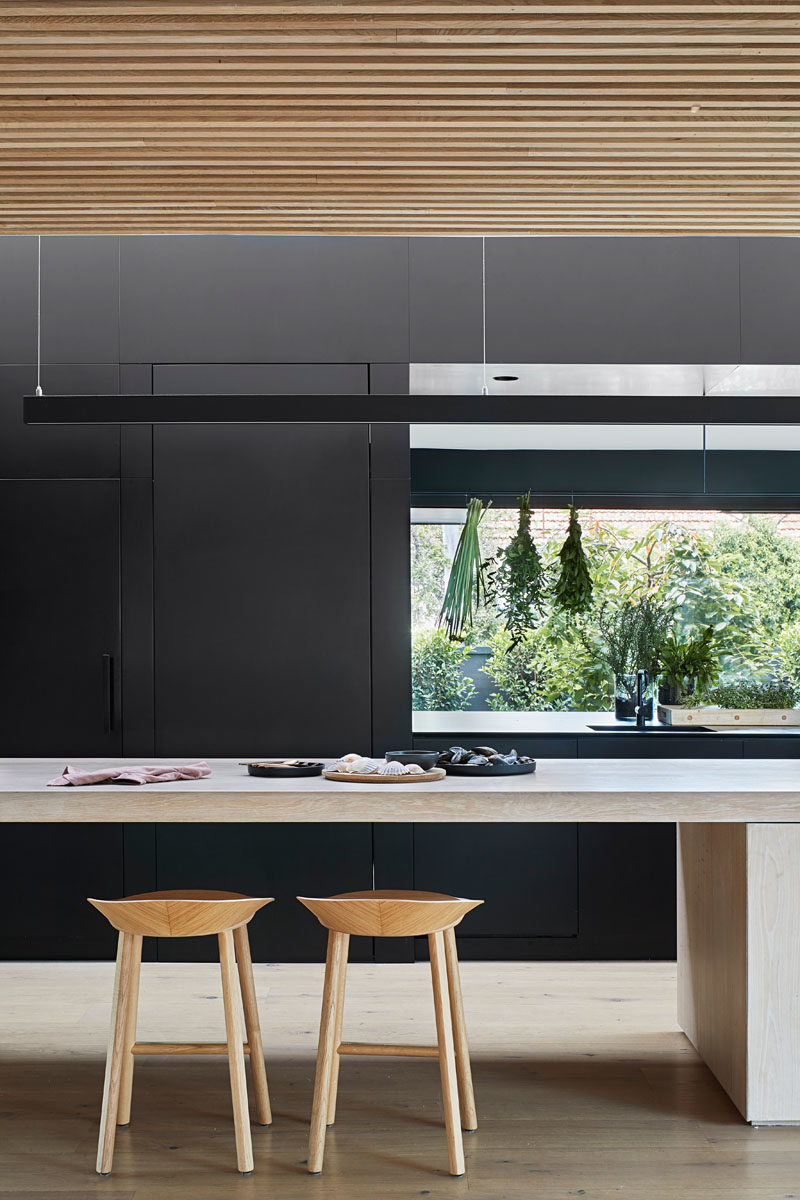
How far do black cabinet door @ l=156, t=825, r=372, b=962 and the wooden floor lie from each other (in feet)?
0.76

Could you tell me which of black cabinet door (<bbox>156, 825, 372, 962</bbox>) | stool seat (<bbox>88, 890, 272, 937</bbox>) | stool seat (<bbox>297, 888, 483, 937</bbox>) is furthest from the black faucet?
stool seat (<bbox>88, 890, 272, 937</bbox>)

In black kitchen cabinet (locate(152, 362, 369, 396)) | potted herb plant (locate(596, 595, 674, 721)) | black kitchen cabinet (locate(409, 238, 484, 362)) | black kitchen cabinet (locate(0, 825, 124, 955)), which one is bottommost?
black kitchen cabinet (locate(0, 825, 124, 955))

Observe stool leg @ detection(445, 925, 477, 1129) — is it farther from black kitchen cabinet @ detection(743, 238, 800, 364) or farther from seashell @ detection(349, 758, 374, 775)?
black kitchen cabinet @ detection(743, 238, 800, 364)

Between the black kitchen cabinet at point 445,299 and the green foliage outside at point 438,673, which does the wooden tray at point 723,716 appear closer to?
the green foliage outside at point 438,673

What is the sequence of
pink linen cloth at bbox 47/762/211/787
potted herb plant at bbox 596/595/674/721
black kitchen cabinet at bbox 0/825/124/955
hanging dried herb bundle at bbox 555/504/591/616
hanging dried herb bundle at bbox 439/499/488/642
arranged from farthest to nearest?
potted herb plant at bbox 596/595/674/721, hanging dried herb bundle at bbox 439/499/488/642, hanging dried herb bundle at bbox 555/504/591/616, black kitchen cabinet at bbox 0/825/124/955, pink linen cloth at bbox 47/762/211/787

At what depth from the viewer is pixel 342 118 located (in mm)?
2963

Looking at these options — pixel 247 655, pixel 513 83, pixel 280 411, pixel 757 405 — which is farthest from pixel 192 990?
pixel 513 83

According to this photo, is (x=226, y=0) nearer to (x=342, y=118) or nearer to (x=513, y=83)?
(x=342, y=118)

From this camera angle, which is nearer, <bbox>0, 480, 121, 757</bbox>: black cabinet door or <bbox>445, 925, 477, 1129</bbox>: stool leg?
<bbox>445, 925, 477, 1129</bbox>: stool leg

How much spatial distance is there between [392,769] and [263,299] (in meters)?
2.30

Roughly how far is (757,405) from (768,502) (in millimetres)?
1920

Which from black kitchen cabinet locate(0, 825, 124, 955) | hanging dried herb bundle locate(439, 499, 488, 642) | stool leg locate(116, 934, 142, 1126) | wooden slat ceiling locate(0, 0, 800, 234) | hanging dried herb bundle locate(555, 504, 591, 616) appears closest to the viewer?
wooden slat ceiling locate(0, 0, 800, 234)

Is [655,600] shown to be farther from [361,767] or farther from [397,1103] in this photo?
[397,1103]

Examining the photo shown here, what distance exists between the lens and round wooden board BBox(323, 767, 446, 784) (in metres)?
3.21
